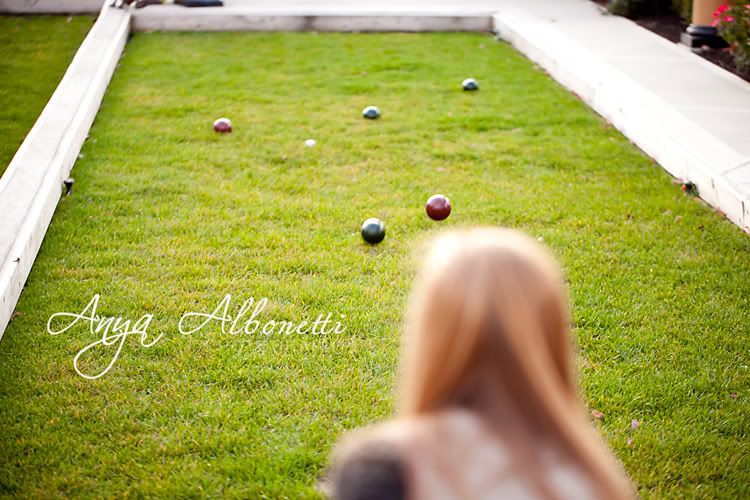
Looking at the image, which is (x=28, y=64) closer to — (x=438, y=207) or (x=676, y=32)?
(x=438, y=207)

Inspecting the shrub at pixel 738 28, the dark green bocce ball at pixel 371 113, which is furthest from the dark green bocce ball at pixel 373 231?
the shrub at pixel 738 28

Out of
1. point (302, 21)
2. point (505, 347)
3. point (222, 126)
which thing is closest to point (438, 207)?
point (222, 126)

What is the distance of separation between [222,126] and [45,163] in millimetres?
2001

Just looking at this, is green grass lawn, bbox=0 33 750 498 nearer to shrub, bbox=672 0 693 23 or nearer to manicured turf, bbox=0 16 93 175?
manicured turf, bbox=0 16 93 175

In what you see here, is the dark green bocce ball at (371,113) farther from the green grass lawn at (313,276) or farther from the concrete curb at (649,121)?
the concrete curb at (649,121)

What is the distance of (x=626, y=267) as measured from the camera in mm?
5941

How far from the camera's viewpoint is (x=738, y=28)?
9234 mm

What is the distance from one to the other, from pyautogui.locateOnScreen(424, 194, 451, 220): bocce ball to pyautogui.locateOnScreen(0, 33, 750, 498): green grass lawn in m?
0.13

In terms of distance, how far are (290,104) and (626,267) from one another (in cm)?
498

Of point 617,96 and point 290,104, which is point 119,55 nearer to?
point 290,104

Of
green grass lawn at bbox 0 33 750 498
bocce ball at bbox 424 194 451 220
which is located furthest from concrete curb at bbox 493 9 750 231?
bocce ball at bbox 424 194 451 220

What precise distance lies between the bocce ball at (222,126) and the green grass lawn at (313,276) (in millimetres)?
134

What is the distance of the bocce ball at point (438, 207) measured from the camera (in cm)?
654

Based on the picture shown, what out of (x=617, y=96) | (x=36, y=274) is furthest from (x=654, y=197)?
(x=36, y=274)
